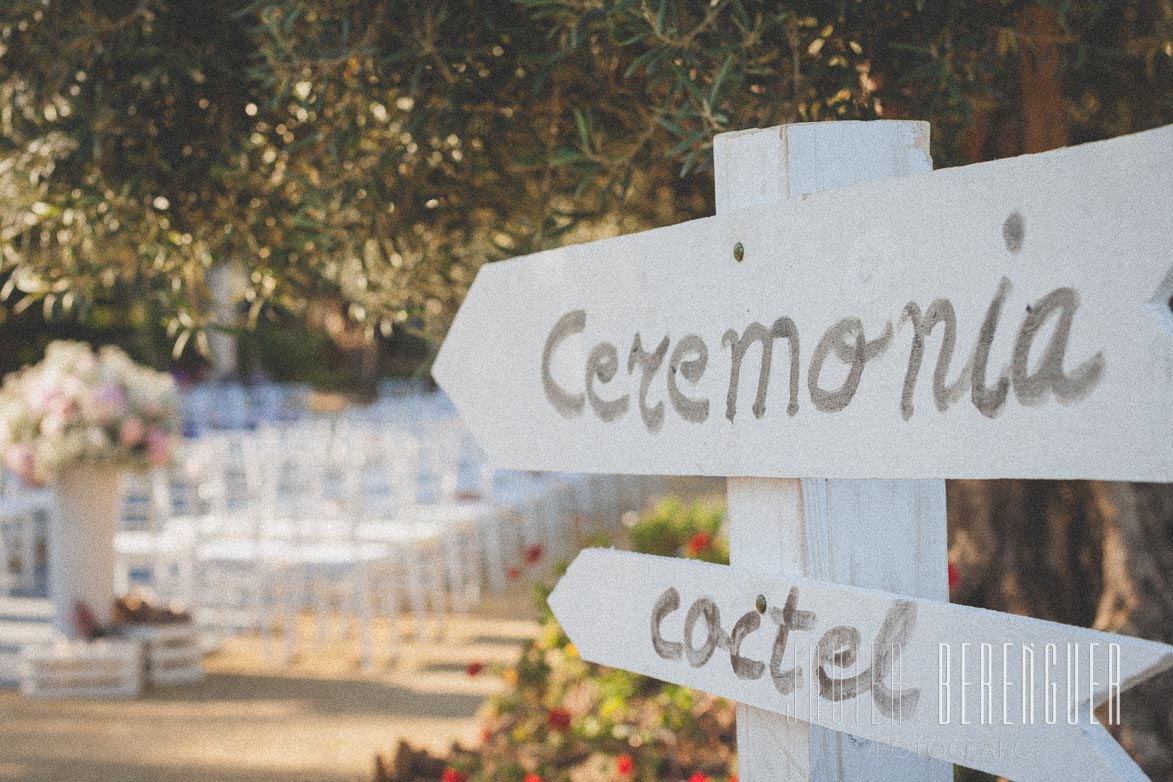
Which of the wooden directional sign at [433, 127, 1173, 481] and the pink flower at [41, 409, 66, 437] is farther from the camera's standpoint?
the pink flower at [41, 409, 66, 437]

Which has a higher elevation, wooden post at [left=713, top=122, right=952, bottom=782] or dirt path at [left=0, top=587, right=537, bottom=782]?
wooden post at [left=713, top=122, right=952, bottom=782]

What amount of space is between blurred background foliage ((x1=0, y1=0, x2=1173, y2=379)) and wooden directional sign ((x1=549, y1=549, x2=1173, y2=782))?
2.33ft

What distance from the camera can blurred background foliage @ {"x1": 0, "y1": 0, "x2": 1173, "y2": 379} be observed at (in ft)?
6.17

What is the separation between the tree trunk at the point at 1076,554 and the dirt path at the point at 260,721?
7.19 ft

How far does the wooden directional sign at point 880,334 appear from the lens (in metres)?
0.96

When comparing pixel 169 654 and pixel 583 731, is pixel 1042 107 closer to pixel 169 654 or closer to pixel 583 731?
pixel 583 731

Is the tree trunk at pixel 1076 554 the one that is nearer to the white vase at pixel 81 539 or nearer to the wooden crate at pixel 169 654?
the wooden crate at pixel 169 654

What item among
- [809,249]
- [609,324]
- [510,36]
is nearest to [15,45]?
[510,36]

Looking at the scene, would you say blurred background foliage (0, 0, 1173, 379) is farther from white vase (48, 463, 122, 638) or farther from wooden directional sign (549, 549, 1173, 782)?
white vase (48, 463, 122, 638)

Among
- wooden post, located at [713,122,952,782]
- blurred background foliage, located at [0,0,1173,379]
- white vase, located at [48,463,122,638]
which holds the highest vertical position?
blurred background foliage, located at [0,0,1173,379]

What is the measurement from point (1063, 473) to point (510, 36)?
4.62 ft

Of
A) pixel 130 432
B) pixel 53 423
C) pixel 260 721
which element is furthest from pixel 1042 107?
pixel 53 423

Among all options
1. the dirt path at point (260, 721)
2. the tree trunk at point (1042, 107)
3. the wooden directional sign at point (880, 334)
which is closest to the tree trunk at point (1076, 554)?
the tree trunk at point (1042, 107)

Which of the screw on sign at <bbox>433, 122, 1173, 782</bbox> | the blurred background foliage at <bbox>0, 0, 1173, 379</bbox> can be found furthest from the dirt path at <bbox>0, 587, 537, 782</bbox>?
the screw on sign at <bbox>433, 122, 1173, 782</bbox>
